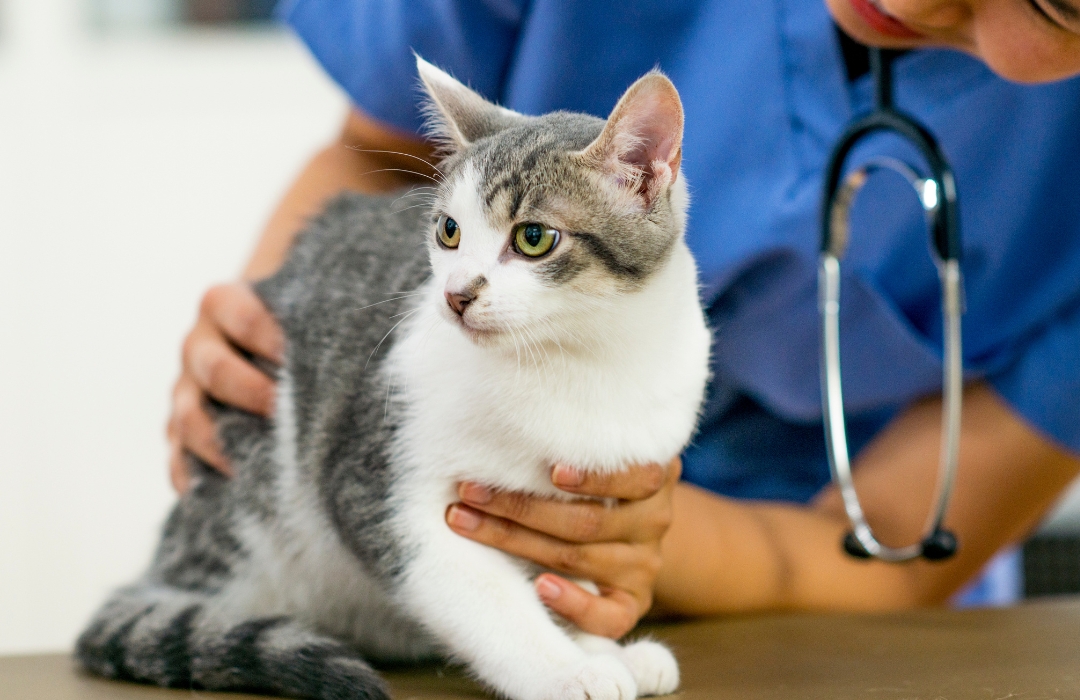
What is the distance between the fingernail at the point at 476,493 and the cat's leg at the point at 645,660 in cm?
17

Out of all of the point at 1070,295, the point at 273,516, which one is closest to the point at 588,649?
the point at 273,516

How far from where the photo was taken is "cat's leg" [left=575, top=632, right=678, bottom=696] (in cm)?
84

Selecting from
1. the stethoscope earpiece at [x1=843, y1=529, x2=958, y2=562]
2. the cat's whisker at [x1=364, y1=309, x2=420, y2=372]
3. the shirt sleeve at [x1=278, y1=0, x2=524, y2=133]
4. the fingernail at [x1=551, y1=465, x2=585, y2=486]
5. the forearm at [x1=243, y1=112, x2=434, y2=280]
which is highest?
the shirt sleeve at [x1=278, y1=0, x2=524, y2=133]

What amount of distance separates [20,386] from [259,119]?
0.93m

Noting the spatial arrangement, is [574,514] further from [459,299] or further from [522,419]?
[459,299]

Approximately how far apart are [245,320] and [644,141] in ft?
1.90

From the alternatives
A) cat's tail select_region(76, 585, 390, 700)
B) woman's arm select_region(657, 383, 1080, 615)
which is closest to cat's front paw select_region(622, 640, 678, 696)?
cat's tail select_region(76, 585, 390, 700)

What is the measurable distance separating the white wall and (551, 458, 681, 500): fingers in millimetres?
1811

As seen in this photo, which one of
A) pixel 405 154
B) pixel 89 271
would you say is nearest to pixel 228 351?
pixel 405 154

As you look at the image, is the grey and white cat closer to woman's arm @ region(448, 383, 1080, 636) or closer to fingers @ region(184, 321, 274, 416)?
fingers @ region(184, 321, 274, 416)

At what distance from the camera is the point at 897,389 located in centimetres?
146

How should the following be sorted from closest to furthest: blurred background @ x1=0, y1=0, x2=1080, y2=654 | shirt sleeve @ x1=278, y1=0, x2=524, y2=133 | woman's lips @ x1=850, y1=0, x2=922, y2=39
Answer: woman's lips @ x1=850, y1=0, x2=922, y2=39 → shirt sleeve @ x1=278, y1=0, x2=524, y2=133 → blurred background @ x1=0, y1=0, x2=1080, y2=654

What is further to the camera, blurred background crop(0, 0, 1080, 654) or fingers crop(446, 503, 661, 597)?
blurred background crop(0, 0, 1080, 654)

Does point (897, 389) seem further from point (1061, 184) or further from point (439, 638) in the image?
point (439, 638)
